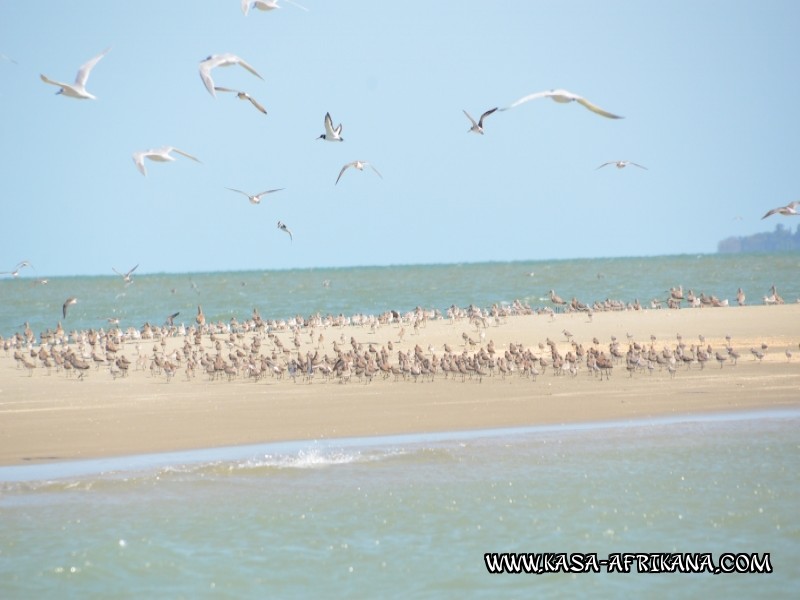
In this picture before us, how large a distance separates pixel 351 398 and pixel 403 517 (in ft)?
25.3

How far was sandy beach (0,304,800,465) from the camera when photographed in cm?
1680

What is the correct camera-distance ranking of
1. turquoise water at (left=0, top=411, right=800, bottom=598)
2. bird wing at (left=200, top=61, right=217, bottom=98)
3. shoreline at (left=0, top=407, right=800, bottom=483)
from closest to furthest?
turquoise water at (left=0, top=411, right=800, bottom=598) < bird wing at (left=200, top=61, right=217, bottom=98) < shoreline at (left=0, top=407, right=800, bottom=483)

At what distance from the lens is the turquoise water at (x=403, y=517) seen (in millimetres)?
10680

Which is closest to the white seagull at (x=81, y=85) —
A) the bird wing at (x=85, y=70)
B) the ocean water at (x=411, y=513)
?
the bird wing at (x=85, y=70)

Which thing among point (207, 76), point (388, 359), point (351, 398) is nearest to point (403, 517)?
point (207, 76)

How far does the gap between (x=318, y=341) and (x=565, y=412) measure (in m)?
12.5

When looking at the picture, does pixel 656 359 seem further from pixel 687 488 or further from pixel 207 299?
pixel 207 299

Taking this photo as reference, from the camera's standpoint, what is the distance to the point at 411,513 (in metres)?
12.5

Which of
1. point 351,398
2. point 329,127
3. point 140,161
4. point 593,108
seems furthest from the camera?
point 351,398

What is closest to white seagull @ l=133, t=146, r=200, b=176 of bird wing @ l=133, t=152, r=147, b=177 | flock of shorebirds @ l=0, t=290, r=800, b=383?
bird wing @ l=133, t=152, r=147, b=177

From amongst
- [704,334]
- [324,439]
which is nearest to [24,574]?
[324,439]

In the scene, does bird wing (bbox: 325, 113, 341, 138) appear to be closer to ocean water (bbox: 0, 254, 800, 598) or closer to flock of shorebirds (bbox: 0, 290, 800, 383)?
ocean water (bbox: 0, 254, 800, 598)

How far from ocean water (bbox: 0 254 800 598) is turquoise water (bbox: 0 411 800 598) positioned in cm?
3

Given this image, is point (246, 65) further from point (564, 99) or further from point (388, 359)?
point (388, 359)
